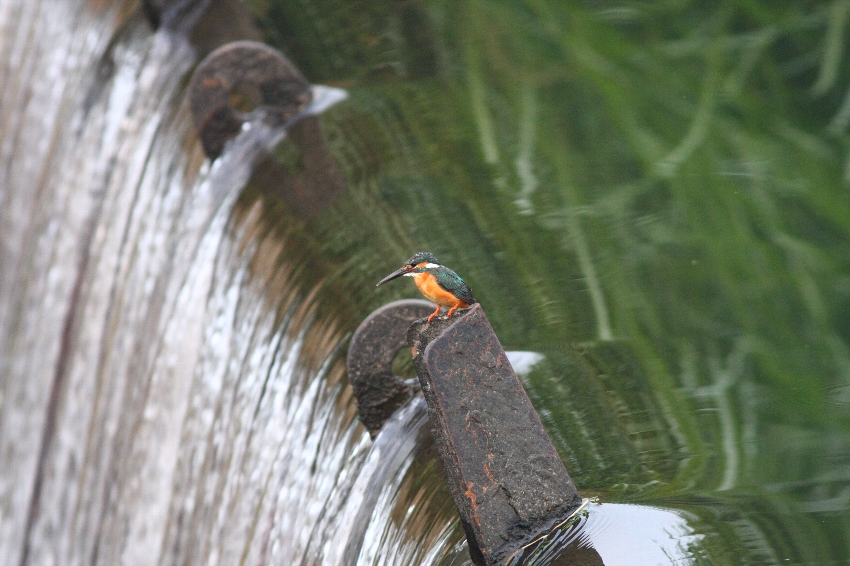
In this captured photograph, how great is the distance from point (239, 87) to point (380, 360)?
7.93 ft

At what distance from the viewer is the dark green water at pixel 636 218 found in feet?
7.54

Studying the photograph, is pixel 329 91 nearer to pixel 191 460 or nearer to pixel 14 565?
pixel 191 460

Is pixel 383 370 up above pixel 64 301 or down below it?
below

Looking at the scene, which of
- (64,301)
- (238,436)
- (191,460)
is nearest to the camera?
(238,436)

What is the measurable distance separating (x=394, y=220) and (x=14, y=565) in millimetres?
3234

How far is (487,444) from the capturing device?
1872 mm

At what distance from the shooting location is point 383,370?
2.51 meters

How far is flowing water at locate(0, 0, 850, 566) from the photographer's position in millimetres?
2322

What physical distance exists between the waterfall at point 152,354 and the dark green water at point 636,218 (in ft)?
0.88

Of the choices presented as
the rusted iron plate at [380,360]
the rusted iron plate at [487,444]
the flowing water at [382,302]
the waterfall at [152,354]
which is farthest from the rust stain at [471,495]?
the rusted iron plate at [380,360]

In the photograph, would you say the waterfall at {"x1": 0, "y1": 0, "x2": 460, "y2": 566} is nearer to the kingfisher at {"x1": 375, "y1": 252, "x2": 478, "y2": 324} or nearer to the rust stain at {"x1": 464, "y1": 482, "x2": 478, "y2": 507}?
Answer: the rust stain at {"x1": 464, "y1": 482, "x2": 478, "y2": 507}

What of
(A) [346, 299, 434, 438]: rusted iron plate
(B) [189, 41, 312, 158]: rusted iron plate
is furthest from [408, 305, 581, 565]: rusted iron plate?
(B) [189, 41, 312, 158]: rusted iron plate

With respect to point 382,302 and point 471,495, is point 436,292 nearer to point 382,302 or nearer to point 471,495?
point 471,495

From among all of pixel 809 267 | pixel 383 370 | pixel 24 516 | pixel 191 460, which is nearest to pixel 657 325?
pixel 809 267
